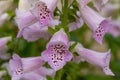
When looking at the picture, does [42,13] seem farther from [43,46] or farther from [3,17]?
[43,46]

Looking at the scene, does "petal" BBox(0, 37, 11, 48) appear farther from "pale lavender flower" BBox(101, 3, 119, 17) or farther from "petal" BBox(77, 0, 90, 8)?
"pale lavender flower" BBox(101, 3, 119, 17)

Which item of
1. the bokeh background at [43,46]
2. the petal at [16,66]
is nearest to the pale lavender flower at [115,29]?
the bokeh background at [43,46]

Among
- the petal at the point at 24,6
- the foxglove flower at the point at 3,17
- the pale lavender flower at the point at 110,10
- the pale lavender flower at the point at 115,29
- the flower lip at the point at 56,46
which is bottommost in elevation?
the flower lip at the point at 56,46

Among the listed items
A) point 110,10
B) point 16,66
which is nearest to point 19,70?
point 16,66

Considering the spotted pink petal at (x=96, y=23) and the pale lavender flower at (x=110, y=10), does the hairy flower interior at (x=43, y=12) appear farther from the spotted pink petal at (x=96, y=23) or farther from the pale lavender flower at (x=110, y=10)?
the pale lavender flower at (x=110, y=10)

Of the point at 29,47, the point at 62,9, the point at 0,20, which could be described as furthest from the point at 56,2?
the point at 29,47
